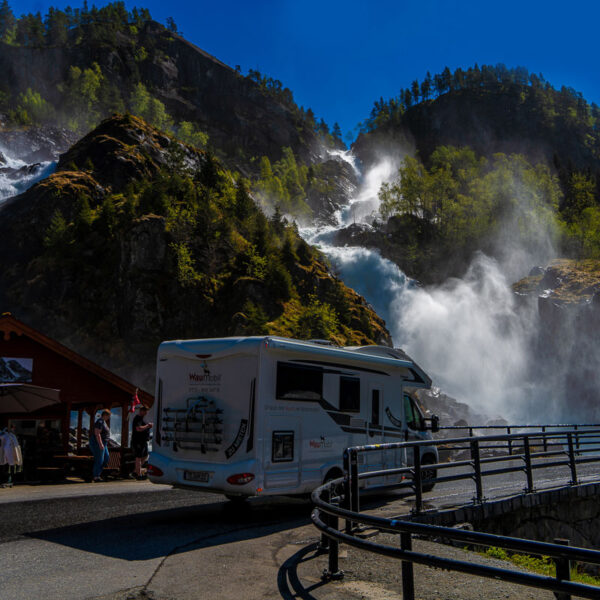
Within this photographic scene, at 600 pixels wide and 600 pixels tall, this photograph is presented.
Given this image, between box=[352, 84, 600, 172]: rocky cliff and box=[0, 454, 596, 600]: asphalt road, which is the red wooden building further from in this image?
box=[352, 84, 600, 172]: rocky cliff

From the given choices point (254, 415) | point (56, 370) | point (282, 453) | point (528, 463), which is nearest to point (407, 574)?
point (254, 415)

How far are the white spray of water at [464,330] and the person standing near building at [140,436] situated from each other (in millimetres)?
38041

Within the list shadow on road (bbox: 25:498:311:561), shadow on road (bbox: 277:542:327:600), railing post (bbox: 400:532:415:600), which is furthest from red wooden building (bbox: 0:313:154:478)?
railing post (bbox: 400:532:415:600)

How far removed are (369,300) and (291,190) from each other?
6697 centimetres

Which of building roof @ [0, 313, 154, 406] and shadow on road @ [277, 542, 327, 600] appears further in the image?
building roof @ [0, 313, 154, 406]

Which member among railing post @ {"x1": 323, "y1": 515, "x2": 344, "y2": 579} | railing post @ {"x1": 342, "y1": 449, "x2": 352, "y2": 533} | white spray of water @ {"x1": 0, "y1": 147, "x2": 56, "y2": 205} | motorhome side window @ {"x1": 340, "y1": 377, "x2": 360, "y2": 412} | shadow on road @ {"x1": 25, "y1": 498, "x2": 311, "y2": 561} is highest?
white spray of water @ {"x1": 0, "y1": 147, "x2": 56, "y2": 205}

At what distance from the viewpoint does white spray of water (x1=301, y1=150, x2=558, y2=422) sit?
5241 cm

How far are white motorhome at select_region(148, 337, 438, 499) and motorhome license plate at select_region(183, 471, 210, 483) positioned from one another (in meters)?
0.02

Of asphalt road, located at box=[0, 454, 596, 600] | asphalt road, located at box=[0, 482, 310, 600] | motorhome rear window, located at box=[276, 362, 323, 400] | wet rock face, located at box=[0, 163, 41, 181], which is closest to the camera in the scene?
asphalt road, located at box=[0, 454, 596, 600]

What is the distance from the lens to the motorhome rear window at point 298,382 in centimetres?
1033

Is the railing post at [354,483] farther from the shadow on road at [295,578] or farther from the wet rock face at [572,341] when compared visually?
the wet rock face at [572,341]

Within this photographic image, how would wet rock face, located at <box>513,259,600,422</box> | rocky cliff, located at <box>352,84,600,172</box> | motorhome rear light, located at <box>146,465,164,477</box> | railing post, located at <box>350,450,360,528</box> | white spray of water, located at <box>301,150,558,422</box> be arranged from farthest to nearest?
rocky cliff, located at <box>352,84,600,172</box>, wet rock face, located at <box>513,259,600,422</box>, white spray of water, located at <box>301,150,558,422</box>, motorhome rear light, located at <box>146,465,164,477</box>, railing post, located at <box>350,450,360,528</box>

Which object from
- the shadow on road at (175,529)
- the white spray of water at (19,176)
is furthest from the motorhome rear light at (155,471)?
the white spray of water at (19,176)

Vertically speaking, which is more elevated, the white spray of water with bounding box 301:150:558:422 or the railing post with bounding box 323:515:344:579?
the white spray of water with bounding box 301:150:558:422
